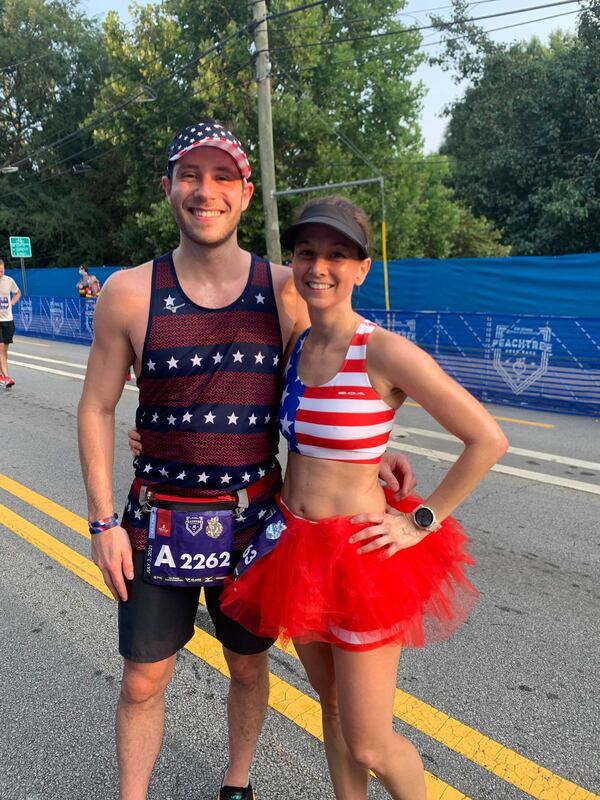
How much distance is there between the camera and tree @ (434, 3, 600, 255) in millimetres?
21609

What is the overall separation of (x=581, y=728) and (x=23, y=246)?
24.6m

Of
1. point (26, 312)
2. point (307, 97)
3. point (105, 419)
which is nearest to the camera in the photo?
point (105, 419)

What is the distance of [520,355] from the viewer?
9758mm

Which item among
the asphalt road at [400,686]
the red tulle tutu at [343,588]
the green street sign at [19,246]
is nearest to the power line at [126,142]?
the green street sign at [19,246]

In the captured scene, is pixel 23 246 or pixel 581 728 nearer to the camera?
pixel 581 728

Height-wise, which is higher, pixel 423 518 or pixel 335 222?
pixel 335 222

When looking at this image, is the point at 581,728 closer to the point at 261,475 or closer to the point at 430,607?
the point at 430,607

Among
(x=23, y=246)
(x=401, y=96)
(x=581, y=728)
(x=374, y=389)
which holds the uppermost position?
(x=401, y=96)

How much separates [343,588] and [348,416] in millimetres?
446

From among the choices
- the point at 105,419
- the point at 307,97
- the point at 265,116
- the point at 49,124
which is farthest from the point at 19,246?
the point at 105,419

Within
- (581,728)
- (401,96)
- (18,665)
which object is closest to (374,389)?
(581,728)

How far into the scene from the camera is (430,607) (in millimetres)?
1790

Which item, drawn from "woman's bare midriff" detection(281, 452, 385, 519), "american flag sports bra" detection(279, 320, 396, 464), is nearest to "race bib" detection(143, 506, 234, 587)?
"woman's bare midriff" detection(281, 452, 385, 519)

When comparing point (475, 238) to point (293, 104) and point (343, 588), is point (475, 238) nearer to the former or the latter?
point (293, 104)
